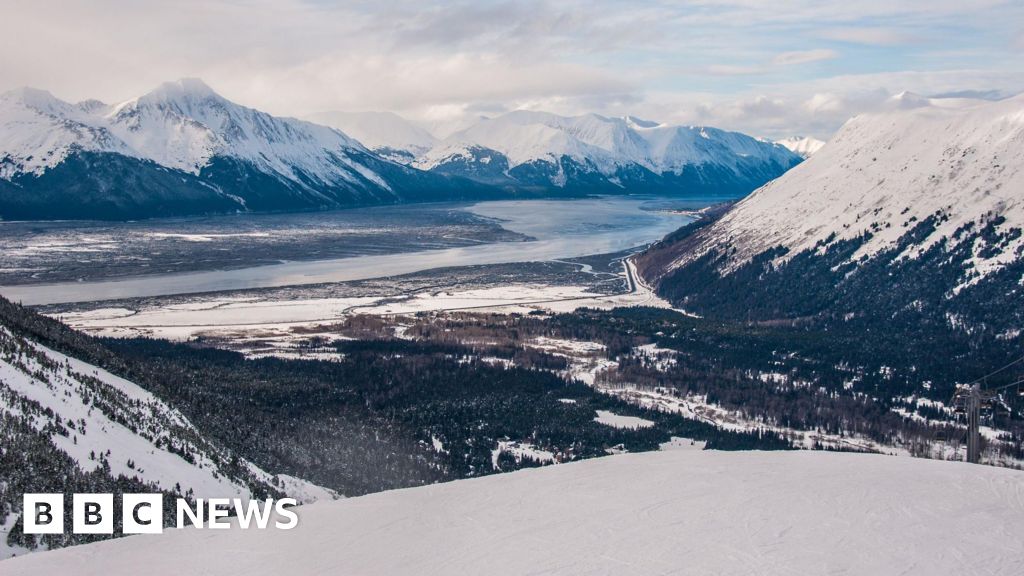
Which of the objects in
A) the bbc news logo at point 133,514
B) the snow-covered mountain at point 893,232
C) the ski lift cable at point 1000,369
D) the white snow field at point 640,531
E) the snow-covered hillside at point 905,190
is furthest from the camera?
the snow-covered hillside at point 905,190

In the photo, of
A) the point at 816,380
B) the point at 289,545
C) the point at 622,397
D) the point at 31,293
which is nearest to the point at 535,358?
the point at 622,397

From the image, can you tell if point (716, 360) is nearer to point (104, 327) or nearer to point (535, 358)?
point (535, 358)

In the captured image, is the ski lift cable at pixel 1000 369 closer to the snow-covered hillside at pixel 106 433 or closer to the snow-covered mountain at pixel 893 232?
the snow-covered mountain at pixel 893 232

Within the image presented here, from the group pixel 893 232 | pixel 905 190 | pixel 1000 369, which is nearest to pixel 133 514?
pixel 1000 369

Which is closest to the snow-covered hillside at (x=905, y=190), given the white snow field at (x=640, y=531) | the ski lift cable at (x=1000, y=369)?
the ski lift cable at (x=1000, y=369)

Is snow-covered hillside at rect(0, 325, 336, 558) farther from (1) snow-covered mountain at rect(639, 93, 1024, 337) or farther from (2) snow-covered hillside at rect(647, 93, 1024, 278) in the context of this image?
(2) snow-covered hillside at rect(647, 93, 1024, 278)

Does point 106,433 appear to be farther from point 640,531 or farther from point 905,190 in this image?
point 905,190
